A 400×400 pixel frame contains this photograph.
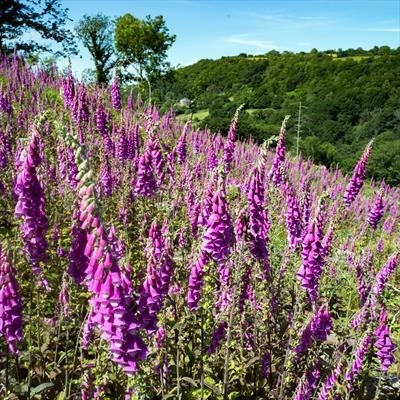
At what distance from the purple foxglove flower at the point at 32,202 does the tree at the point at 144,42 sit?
43245 mm

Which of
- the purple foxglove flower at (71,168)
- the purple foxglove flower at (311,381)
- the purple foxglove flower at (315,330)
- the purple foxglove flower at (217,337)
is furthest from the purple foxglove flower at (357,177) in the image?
the purple foxglove flower at (71,168)

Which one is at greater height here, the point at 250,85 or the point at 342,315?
the point at 250,85

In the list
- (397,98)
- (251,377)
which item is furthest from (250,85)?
(251,377)

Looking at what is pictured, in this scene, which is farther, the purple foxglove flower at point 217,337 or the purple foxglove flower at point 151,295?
the purple foxglove flower at point 217,337

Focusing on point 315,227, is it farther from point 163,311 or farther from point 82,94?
point 82,94

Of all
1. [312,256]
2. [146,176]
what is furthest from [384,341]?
[146,176]

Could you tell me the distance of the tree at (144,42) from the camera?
146ft

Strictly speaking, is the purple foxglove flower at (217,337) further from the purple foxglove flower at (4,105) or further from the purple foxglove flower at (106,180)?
the purple foxglove flower at (4,105)

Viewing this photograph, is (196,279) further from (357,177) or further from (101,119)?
(101,119)

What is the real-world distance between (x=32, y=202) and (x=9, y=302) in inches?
28.1

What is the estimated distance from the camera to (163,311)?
368 cm

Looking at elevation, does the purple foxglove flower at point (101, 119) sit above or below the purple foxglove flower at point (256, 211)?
above

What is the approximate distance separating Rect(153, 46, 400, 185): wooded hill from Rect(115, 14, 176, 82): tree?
75.7 inches

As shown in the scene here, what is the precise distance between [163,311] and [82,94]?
210 inches
